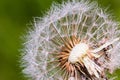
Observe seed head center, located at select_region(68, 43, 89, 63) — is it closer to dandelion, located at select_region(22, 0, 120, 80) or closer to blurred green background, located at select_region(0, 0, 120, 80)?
dandelion, located at select_region(22, 0, 120, 80)

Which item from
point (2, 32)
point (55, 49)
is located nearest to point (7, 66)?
point (2, 32)

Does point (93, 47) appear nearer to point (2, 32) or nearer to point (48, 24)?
point (48, 24)

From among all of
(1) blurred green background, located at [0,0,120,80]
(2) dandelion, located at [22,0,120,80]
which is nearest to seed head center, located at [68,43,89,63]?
(2) dandelion, located at [22,0,120,80]

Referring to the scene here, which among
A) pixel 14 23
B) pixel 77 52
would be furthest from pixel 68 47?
pixel 14 23

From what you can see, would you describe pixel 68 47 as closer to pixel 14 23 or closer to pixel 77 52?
pixel 77 52

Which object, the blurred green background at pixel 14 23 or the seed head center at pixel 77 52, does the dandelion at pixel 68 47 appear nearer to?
the seed head center at pixel 77 52
